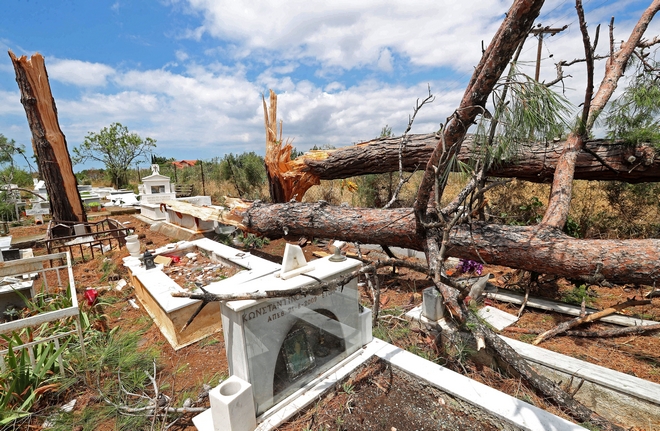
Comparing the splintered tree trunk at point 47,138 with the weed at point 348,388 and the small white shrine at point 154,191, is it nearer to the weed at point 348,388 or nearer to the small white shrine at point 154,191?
the small white shrine at point 154,191

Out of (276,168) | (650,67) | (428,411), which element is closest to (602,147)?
(650,67)

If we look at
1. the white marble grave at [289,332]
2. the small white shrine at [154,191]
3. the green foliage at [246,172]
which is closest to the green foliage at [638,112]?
the white marble grave at [289,332]

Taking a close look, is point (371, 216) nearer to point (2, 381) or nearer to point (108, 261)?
point (2, 381)

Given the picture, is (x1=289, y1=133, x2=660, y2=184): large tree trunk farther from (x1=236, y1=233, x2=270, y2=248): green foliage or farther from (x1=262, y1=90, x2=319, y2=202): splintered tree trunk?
(x1=236, y1=233, x2=270, y2=248): green foliage

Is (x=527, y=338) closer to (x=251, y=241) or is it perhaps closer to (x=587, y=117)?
(x=587, y=117)

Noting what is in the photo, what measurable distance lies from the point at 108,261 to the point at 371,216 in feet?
14.6

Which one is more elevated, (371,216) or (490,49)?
(490,49)

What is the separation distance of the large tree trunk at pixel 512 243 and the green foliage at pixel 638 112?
4.99 feet

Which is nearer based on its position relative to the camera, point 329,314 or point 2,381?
point 2,381

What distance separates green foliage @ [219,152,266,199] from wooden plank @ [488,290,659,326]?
9.21 metres

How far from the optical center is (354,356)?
234 cm

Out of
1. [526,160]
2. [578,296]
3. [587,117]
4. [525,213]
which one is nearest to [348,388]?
[578,296]

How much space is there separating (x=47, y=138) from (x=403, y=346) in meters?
8.79

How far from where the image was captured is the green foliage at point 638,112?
11.2 ft
